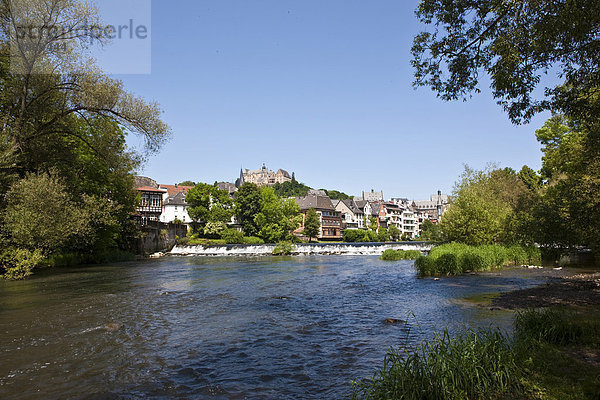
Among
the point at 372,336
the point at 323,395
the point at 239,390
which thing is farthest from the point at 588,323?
the point at 239,390

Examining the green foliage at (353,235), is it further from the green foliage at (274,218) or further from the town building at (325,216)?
the green foliage at (274,218)

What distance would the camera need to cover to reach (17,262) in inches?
959

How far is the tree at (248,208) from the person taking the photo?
82.6m

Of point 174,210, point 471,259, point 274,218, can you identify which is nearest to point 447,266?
point 471,259

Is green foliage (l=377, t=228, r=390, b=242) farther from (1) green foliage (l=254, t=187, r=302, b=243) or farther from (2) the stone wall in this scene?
(2) the stone wall

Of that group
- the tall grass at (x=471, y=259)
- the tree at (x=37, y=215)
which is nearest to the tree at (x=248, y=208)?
the tree at (x=37, y=215)

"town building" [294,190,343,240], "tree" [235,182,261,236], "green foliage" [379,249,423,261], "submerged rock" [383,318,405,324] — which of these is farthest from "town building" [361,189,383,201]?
"submerged rock" [383,318,405,324]

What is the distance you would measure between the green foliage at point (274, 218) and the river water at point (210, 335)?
2219 inches

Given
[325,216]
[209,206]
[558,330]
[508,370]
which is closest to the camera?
[508,370]

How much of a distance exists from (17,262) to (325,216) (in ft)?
294

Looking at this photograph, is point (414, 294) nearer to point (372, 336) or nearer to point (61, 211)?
point (372, 336)

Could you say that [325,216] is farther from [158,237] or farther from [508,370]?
[508,370]

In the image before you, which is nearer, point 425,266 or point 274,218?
point 425,266

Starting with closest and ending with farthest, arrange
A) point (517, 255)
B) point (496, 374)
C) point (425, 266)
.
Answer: point (496, 374) → point (425, 266) → point (517, 255)
